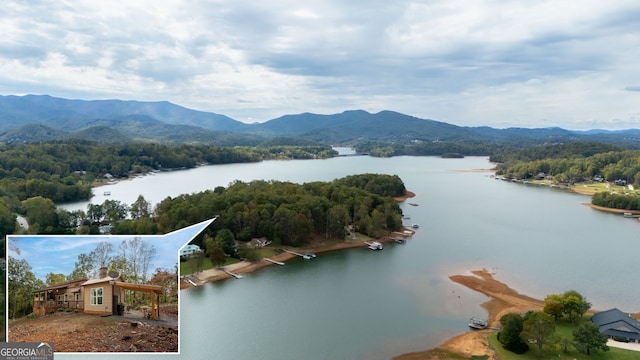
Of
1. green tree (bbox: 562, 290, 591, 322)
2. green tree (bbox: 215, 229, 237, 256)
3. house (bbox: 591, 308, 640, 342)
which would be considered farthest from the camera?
green tree (bbox: 215, 229, 237, 256)

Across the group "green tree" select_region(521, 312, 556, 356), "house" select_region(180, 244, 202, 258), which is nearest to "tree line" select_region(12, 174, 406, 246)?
"house" select_region(180, 244, 202, 258)

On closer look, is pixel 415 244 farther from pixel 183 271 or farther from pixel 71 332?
pixel 71 332

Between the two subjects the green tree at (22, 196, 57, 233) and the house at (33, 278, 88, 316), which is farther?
the green tree at (22, 196, 57, 233)

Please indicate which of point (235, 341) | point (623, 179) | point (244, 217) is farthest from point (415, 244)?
point (623, 179)

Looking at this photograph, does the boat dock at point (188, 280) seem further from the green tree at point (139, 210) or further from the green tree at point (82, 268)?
the green tree at point (82, 268)

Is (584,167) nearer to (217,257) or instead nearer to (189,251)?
(217,257)

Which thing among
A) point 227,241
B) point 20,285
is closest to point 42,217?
point 227,241

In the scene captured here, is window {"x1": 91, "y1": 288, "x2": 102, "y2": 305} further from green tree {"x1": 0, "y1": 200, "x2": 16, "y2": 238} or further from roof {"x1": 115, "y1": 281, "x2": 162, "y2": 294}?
green tree {"x1": 0, "y1": 200, "x2": 16, "y2": 238}
